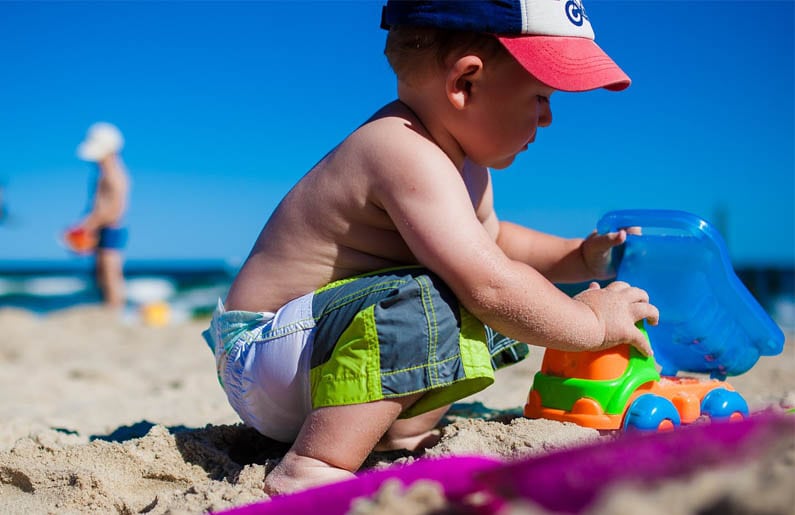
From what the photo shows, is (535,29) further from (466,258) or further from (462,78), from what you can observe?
(466,258)

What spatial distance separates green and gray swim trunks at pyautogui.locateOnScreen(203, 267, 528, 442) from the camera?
1435mm

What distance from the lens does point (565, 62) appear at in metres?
1.64

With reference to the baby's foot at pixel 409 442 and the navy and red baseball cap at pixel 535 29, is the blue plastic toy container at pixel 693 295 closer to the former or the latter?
the navy and red baseball cap at pixel 535 29

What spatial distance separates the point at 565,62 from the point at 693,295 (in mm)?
668

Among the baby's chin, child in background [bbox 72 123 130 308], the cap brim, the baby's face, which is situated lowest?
child in background [bbox 72 123 130 308]

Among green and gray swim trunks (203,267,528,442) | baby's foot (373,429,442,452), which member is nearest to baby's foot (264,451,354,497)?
green and gray swim trunks (203,267,528,442)

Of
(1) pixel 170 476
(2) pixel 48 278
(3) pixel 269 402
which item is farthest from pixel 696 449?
(2) pixel 48 278

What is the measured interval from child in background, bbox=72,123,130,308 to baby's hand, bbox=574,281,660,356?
671 centimetres

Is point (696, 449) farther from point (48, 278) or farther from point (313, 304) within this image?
point (48, 278)

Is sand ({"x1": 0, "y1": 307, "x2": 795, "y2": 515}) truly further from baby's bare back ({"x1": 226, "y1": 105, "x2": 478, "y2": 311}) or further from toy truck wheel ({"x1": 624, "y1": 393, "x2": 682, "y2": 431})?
baby's bare back ({"x1": 226, "y1": 105, "x2": 478, "y2": 311})

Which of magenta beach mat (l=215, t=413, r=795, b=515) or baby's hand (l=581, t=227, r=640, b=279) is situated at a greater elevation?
magenta beach mat (l=215, t=413, r=795, b=515)

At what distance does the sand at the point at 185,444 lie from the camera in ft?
2.12

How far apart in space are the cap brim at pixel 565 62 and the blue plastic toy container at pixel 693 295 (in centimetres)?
38

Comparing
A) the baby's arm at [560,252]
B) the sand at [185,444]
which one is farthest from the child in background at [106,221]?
the baby's arm at [560,252]
